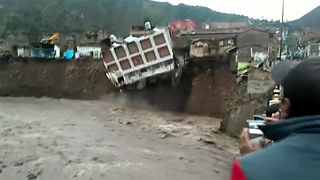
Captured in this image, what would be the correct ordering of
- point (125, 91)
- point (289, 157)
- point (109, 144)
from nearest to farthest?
1. point (289, 157)
2. point (109, 144)
3. point (125, 91)

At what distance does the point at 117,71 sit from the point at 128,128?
4.05 meters

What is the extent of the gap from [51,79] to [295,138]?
2060cm

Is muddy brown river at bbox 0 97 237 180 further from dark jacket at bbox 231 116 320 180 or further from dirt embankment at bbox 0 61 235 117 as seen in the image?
dark jacket at bbox 231 116 320 180

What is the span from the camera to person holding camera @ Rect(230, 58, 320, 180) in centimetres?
152

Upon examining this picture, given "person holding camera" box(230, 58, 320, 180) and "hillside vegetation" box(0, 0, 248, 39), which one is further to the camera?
"hillside vegetation" box(0, 0, 248, 39)

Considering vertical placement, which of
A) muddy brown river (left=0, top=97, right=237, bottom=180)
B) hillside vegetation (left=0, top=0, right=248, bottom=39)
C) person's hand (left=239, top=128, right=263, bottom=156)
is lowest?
muddy brown river (left=0, top=97, right=237, bottom=180)

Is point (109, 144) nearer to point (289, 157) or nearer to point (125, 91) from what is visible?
point (125, 91)

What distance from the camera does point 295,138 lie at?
1575mm

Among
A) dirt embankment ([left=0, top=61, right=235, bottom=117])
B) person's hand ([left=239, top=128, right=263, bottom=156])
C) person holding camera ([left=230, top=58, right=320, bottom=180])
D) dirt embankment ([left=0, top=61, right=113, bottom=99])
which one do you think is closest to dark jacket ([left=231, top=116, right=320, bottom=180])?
person holding camera ([left=230, top=58, right=320, bottom=180])

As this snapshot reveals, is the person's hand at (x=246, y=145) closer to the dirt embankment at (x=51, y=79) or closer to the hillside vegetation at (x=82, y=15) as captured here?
the dirt embankment at (x=51, y=79)

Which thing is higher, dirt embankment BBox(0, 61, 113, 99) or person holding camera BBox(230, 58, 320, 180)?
person holding camera BBox(230, 58, 320, 180)

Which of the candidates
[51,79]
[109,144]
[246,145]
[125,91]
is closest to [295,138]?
[246,145]

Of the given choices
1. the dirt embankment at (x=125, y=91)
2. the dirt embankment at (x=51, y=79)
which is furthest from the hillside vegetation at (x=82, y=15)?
the dirt embankment at (x=125, y=91)

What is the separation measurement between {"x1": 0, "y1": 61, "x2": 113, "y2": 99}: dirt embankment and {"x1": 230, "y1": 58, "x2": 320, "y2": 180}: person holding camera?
1898 centimetres
